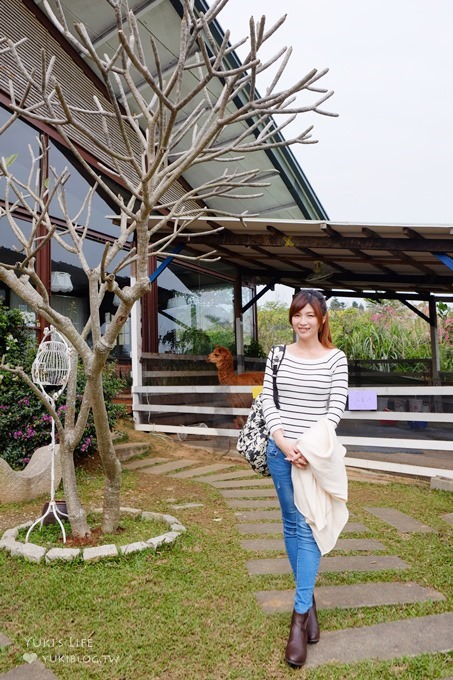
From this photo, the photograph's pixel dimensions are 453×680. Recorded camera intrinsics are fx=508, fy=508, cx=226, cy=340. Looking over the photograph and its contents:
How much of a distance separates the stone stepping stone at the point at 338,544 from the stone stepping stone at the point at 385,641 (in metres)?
1.06

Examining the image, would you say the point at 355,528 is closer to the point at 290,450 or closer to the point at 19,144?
the point at 290,450

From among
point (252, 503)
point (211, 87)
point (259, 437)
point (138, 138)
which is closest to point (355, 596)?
point (259, 437)

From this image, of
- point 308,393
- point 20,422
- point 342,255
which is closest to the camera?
point 308,393

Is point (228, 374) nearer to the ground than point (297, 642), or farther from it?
farther from it

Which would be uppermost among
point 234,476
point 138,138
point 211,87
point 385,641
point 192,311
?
point 211,87

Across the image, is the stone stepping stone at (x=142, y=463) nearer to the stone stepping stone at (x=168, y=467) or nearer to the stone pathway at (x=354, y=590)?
the stone stepping stone at (x=168, y=467)

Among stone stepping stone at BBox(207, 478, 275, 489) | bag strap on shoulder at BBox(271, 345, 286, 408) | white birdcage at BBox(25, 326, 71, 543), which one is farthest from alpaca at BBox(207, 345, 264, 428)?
bag strap on shoulder at BBox(271, 345, 286, 408)

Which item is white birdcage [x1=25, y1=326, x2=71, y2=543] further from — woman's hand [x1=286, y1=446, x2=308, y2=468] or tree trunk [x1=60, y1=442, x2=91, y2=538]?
woman's hand [x1=286, y1=446, x2=308, y2=468]

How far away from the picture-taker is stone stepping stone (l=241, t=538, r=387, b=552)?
11.4ft

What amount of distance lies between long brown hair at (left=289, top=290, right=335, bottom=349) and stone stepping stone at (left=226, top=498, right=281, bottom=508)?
248 centimetres

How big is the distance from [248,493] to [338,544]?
1.55 m

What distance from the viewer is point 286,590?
9.14 feet

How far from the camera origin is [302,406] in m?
2.40

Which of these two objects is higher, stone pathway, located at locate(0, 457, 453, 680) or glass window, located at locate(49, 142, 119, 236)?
glass window, located at locate(49, 142, 119, 236)
